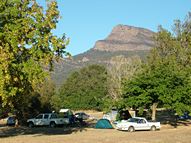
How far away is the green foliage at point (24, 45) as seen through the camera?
29.8 m

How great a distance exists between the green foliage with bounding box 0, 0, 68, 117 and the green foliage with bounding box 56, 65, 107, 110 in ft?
219

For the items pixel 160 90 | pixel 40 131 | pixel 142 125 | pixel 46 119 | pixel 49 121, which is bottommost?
pixel 40 131

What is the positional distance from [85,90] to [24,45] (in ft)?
242

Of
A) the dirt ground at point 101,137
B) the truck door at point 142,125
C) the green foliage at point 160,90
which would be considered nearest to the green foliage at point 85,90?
the green foliage at point 160,90

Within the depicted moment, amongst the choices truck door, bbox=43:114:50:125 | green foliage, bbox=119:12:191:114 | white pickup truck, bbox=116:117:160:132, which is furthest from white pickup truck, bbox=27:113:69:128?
white pickup truck, bbox=116:117:160:132

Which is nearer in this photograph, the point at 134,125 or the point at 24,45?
the point at 24,45

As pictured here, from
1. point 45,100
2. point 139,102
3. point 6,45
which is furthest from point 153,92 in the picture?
point 45,100

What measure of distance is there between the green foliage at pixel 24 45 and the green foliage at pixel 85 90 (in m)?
66.7

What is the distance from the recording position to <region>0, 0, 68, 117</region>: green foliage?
29.8 m

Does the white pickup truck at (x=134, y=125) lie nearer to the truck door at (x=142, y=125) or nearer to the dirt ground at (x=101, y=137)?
the truck door at (x=142, y=125)

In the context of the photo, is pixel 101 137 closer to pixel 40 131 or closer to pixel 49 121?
pixel 40 131

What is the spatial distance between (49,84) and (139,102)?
104 ft

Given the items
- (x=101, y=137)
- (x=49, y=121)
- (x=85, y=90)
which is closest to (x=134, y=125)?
(x=101, y=137)

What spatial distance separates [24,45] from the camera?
31.5 metres
